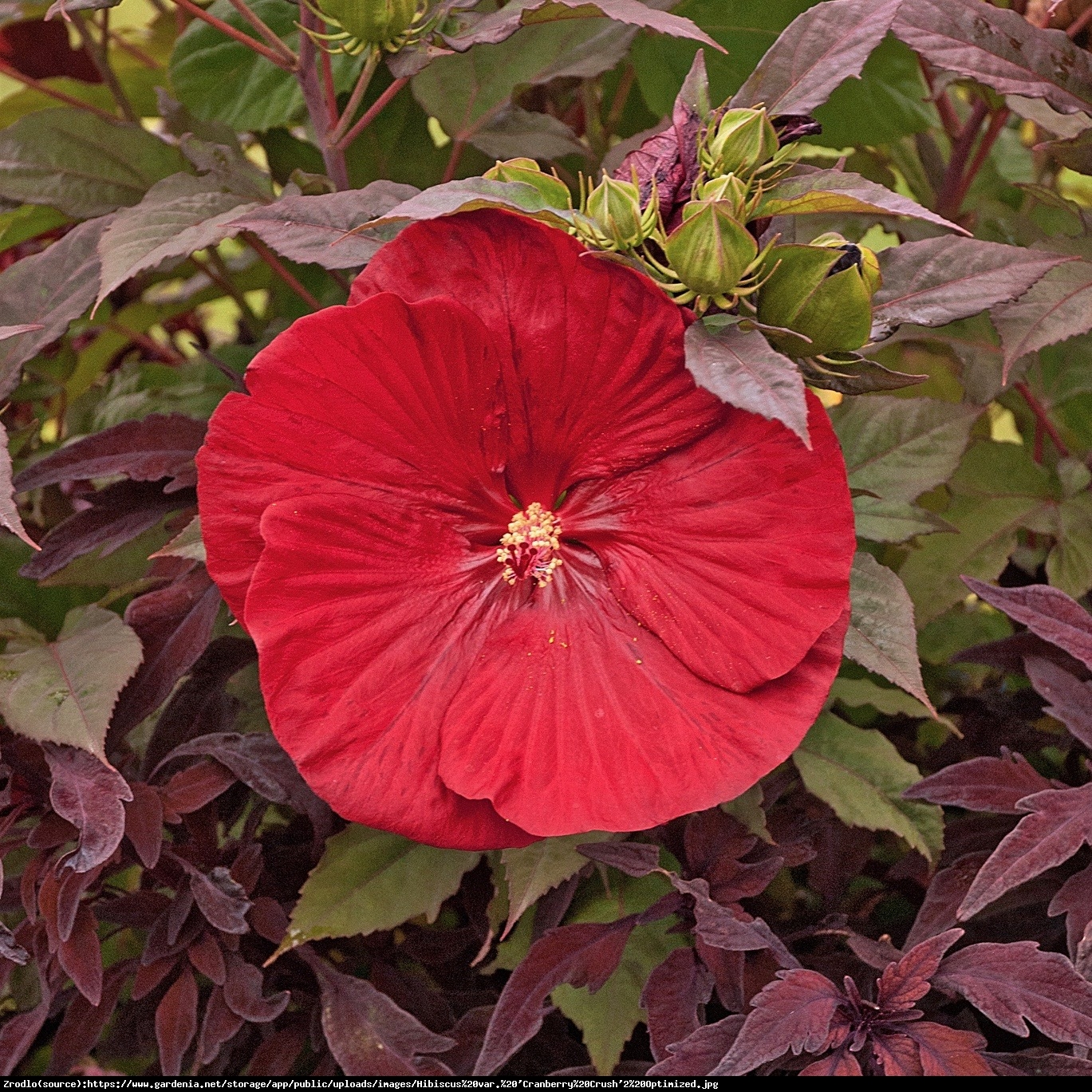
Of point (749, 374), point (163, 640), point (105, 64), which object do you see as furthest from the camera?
point (105, 64)

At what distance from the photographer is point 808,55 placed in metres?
0.57

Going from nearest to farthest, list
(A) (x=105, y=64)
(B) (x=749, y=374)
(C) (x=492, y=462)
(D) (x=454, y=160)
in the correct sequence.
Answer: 1. (B) (x=749, y=374)
2. (C) (x=492, y=462)
3. (D) (x=454, y=160)
4. (A) (x=105, y=64)

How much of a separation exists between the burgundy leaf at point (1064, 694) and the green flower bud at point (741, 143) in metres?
0.33

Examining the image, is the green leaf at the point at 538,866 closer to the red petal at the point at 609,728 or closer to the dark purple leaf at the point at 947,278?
the red petal at the point at 609,728

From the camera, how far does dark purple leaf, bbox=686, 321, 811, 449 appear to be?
17.3 inches

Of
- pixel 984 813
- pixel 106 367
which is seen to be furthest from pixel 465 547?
pixel 106 367

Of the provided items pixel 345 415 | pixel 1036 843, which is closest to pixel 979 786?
pixel 1036 843

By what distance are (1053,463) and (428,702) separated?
55cm

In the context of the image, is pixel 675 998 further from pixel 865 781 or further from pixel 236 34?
pixel 236 34

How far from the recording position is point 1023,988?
53 cm

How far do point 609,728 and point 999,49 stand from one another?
1.46 feet

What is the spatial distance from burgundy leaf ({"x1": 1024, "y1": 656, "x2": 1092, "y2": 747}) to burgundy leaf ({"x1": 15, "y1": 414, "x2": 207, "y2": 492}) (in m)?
0.49

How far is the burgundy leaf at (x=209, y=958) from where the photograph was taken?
599 mm

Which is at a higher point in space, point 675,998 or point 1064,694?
point 1064,694
